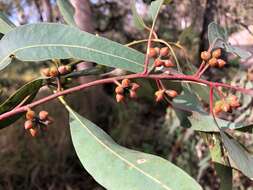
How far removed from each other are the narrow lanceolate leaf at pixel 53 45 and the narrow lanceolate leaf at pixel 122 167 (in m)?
0.11

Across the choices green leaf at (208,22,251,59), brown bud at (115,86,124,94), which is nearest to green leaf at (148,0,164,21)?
green leaf at (208,22,251,59)

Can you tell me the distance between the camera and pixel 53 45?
2.14ft

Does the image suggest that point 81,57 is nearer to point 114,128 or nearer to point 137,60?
point 137,60

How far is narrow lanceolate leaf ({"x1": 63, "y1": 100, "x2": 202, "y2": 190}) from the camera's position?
21.0 inches

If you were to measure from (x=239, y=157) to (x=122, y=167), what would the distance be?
0.18 m

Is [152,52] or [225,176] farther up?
[152,52]

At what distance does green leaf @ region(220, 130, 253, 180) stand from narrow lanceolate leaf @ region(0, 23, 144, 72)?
0.66 feet

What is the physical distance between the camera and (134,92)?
641mm

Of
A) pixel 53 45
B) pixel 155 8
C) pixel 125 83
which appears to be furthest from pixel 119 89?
pixel 155 8

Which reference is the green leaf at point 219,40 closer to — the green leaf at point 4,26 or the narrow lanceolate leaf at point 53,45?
the narrow lanceolate leaf at point 53,45

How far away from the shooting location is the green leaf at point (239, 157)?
636 millimetres

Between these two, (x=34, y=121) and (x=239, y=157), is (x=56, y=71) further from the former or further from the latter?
(x=239, y=157)

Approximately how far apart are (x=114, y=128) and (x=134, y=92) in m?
2.91

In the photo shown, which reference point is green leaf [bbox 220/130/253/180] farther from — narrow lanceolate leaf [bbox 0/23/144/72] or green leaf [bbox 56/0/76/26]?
green leaf [bbox 56/0/76/26]
